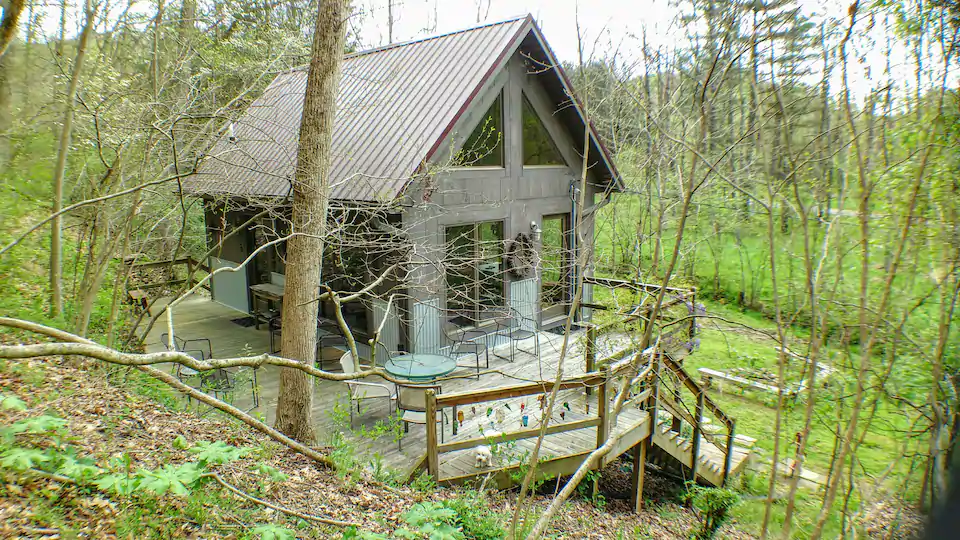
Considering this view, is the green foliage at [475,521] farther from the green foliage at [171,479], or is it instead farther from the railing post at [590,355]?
the railing post at [590,355]

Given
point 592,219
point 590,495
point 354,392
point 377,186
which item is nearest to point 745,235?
point 592,219

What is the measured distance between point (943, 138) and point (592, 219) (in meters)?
7.66

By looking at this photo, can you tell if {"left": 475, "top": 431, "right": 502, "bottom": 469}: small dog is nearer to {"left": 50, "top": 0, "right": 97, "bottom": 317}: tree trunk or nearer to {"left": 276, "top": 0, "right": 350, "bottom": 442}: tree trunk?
{"left": 276, "top": 0, "right": 350, "bottom": 442}: tree trunk

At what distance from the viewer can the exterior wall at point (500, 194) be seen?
27.1 ft

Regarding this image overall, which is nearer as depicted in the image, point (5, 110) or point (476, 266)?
point (5, 110)

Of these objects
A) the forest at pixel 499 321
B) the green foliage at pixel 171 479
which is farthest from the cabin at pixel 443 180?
the green foliage at pixel 171 479

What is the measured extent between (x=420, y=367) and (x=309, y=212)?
2.45m

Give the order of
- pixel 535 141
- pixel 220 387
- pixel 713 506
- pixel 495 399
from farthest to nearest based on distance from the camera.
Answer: pixel 535 141 < pixel 220 387 < pixel 713 506 < pixel 495 399

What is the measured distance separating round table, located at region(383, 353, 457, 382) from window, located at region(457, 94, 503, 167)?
10.9 feet

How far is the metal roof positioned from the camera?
7.88 meters

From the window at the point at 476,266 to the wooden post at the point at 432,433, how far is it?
134 inches

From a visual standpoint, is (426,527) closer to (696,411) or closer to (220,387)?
(220,387)

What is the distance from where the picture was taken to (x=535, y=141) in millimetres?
10203

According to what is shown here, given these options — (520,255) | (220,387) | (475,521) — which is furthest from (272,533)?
(520,255)
